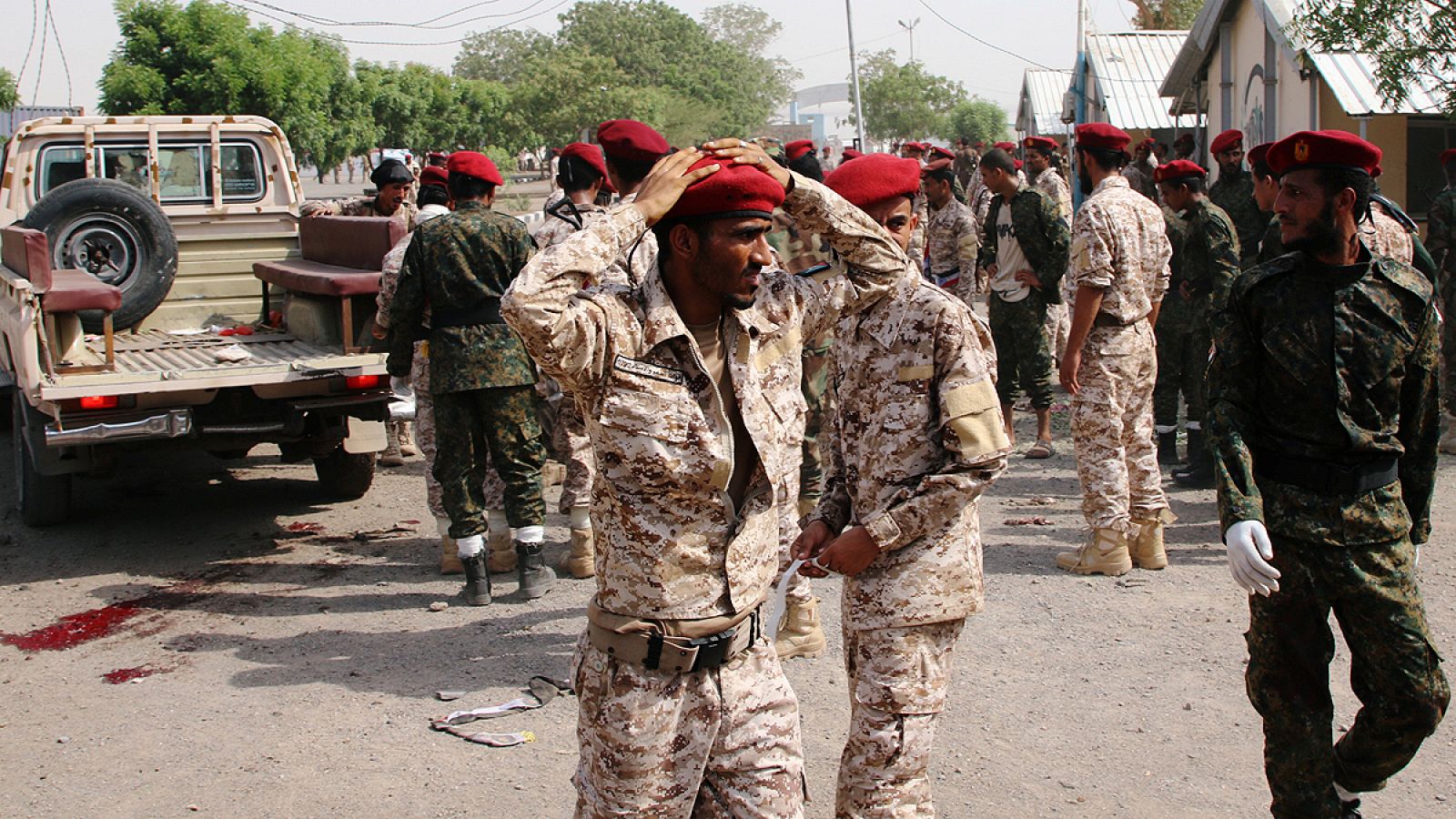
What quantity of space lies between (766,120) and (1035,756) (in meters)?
111

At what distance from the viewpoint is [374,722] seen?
4.90 meters

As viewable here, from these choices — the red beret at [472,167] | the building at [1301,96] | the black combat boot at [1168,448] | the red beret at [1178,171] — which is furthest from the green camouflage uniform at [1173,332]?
the red beret at [472,167]

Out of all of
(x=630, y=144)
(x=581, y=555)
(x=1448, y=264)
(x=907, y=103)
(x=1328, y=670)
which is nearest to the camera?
(x=1328, y=670)

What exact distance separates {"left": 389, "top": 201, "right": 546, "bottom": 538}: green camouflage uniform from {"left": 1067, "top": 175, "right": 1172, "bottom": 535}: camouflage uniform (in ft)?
8.60

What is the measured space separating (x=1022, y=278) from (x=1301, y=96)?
749 centimetres

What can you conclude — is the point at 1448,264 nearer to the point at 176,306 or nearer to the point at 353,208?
the point at 353,208

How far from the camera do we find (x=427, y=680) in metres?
5.34

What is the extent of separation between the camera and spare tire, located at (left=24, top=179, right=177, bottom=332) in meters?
7.88

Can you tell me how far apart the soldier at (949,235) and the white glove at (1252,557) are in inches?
266

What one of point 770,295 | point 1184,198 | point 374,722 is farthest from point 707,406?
point 1184,198

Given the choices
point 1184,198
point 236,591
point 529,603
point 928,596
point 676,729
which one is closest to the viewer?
point 676,729

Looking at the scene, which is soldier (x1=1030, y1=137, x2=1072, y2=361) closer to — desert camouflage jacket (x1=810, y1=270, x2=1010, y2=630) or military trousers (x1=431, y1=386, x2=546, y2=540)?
military trousers (x1=431, y1=386, x2=546, y2=540)

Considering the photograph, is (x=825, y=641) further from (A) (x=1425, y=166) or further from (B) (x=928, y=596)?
(A) (x=1425, y=166)

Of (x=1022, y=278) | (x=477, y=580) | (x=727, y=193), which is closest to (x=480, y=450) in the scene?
(x=477, y=580)
